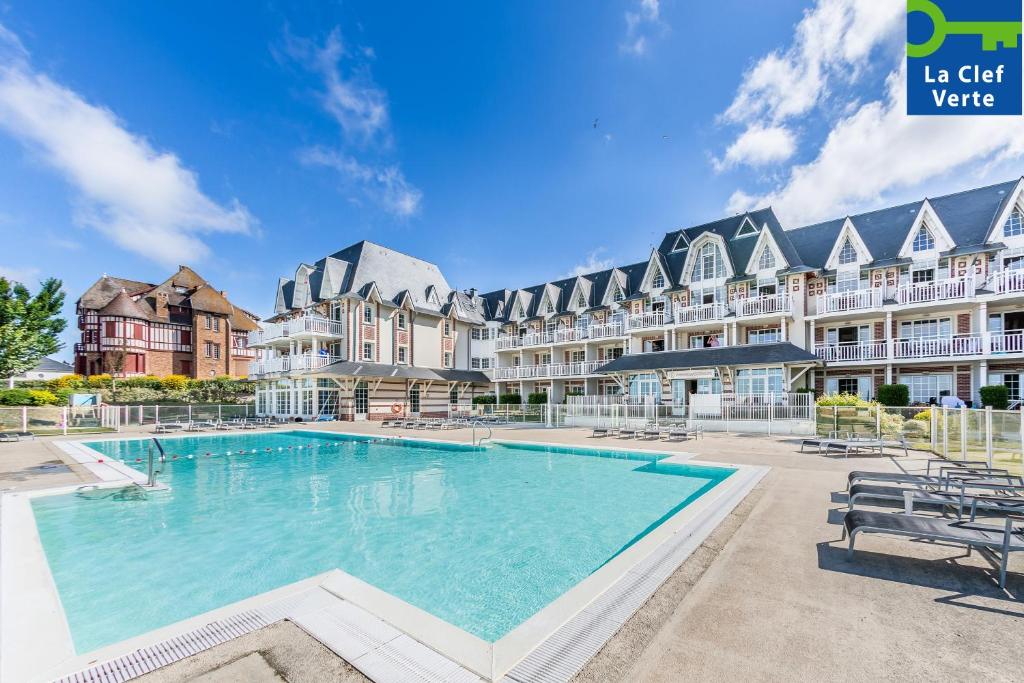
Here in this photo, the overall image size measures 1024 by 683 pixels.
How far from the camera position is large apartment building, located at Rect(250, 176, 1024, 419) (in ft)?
67.5

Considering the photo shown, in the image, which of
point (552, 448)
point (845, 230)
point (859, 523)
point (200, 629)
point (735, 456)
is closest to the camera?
point (200, 629)

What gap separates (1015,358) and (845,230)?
30.4 feet

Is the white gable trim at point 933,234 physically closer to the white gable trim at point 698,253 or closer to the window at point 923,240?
the window at point 923,240

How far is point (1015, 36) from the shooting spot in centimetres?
1352

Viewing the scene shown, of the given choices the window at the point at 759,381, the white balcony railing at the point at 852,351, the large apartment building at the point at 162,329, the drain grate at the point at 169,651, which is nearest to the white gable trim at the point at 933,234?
the white balcony railing at the point at 852,351

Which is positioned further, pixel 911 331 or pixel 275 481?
pixel 911 331

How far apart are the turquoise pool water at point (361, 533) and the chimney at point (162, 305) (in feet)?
126

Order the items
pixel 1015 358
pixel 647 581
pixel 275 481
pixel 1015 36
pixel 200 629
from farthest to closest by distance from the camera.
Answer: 1. pixel 1015 358
2. pixel 1015 36
3. pixel 275 481
4. pixel 647 581
5. pixel 200 629

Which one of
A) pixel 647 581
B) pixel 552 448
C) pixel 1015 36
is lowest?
pixel 552 448

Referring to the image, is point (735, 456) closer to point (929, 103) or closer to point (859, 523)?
point (859, 523)

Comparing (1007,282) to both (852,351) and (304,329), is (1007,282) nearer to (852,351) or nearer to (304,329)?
(852,351)

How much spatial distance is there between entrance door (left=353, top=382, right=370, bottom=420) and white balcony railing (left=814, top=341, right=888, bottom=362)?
28139mm

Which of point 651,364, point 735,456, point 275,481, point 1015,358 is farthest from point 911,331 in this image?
point 275,481

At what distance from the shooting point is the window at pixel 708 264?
26.9 meters
